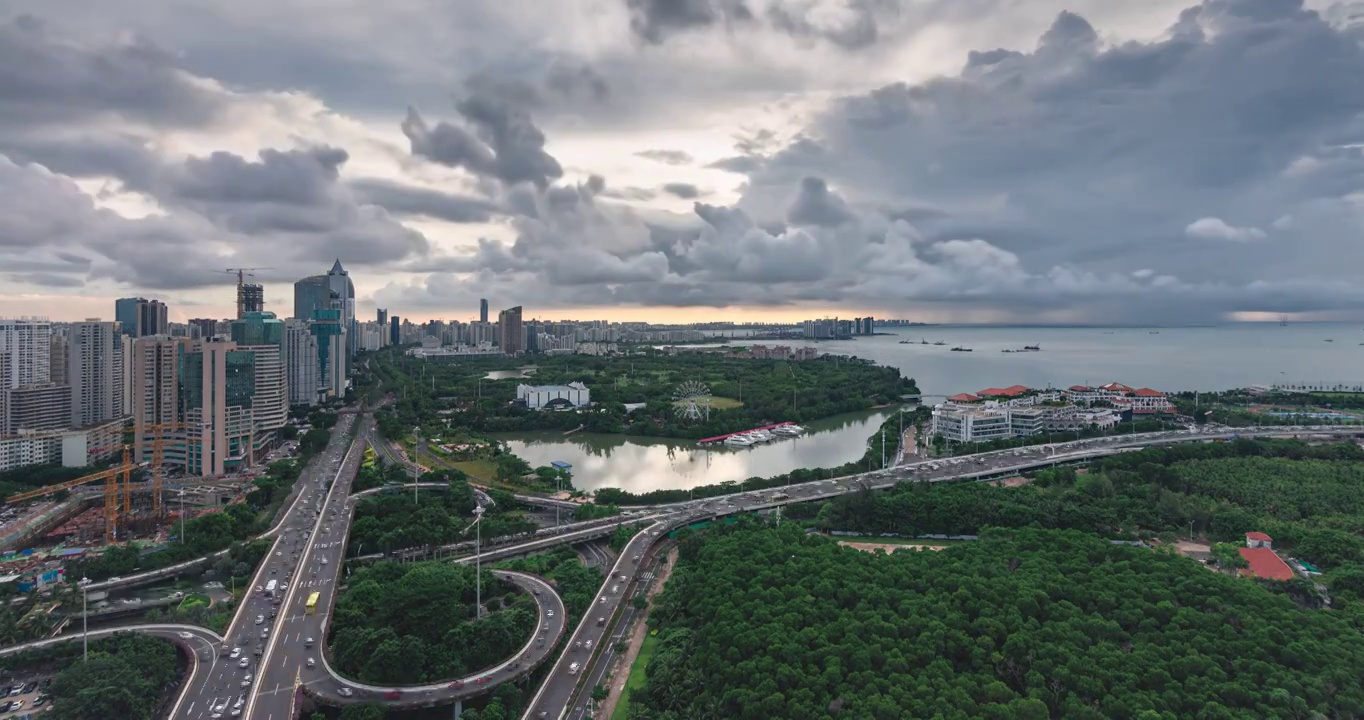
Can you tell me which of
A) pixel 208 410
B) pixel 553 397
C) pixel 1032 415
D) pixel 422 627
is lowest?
pixel 422 627

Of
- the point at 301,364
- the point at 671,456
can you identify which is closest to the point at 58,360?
the point at 301,364

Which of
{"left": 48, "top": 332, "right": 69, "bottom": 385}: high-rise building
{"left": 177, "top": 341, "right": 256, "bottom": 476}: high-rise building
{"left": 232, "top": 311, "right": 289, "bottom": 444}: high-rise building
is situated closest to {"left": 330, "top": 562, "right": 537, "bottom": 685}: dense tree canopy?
{"left": 177, "top": 341, "right": 256, "bottom": 476}: high-rise building

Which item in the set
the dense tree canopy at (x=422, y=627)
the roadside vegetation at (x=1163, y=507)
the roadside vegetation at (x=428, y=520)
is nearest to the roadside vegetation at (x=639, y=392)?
the roadside vegetation at (x=428, y=520)

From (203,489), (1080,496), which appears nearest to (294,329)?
(203,489)

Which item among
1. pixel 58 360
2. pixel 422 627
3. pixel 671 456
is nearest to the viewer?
pixel 422 627

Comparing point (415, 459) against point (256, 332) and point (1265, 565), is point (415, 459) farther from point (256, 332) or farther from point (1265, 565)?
point (1265, 565)
